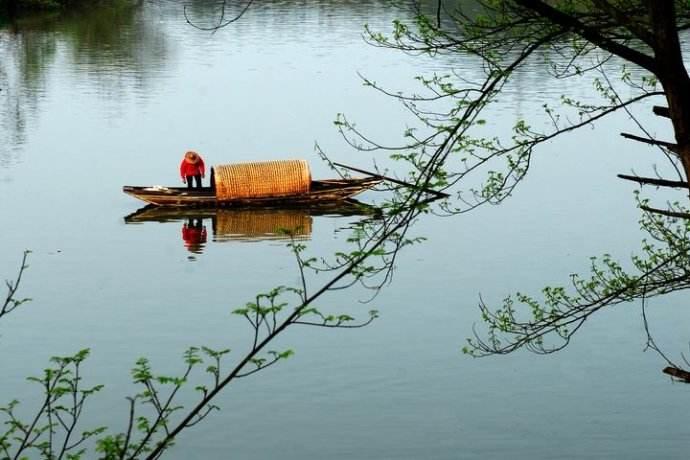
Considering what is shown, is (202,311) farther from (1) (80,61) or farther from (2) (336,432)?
(1) (80,61)

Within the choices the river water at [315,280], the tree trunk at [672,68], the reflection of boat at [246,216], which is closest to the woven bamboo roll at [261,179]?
the reflection of boat at [246,216]

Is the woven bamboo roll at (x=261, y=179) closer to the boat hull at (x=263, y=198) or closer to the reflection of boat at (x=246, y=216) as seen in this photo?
the boat hull at (x=263, y=198)

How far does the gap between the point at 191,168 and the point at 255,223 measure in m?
2.47

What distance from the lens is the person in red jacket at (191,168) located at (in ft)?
122

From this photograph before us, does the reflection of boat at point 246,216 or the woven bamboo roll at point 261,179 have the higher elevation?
the woven bamboo roll at point 261,179

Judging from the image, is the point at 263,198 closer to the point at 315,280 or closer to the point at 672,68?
the point at 315,280

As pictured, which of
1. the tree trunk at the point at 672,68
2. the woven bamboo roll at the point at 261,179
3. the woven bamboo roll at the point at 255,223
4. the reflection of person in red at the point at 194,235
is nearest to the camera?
the tree trunk at the point at 672,68

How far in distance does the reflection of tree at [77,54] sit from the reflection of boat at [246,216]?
8.42 meters

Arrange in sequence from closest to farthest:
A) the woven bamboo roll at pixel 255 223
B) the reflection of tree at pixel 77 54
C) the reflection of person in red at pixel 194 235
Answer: the reflection of person in red at pixel 194 235
the woven bamboo roll at pixel 255 223
the reflection of tree at pixel 77 54

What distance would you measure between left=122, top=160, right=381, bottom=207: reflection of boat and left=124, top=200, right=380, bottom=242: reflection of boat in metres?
0.21

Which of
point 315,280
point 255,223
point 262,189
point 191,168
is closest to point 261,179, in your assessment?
point 262,189

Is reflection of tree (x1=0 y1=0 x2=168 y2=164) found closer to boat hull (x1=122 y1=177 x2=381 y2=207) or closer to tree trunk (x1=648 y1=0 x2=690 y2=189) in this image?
boat hull (x1=122 y1=177 x2=381 y2=207)

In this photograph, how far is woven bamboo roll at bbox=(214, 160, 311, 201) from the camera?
37.7 metres

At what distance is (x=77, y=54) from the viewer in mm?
66312
